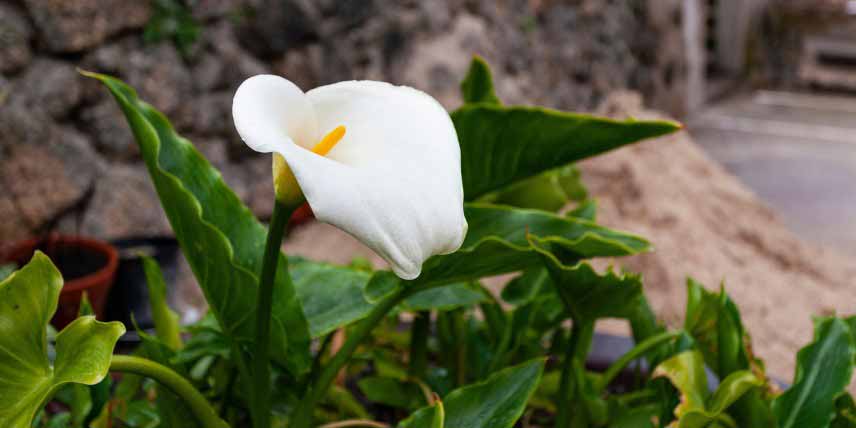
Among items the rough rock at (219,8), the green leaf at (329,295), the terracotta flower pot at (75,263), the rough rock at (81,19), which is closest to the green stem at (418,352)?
the green leaf at (329,295)

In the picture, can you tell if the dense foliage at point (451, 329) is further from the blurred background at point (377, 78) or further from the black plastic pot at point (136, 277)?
the blurred background at point (377, 78)

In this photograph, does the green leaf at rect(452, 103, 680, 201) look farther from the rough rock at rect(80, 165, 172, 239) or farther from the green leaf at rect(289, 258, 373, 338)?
the rough rock at rect(80, 165, 172, 239)

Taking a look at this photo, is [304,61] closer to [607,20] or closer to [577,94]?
[577,94]

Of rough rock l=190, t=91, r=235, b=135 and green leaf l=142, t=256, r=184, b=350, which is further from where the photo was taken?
rough rock l=190, t=91, r=235, b=135

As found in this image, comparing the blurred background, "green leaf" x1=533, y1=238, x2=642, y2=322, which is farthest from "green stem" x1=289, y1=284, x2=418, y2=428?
the blurred background

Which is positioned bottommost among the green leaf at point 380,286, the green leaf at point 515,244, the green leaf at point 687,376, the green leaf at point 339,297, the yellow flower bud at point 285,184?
the green leaf at point 687,376

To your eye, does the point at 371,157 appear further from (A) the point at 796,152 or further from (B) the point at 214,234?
(A) the point at 796,152
